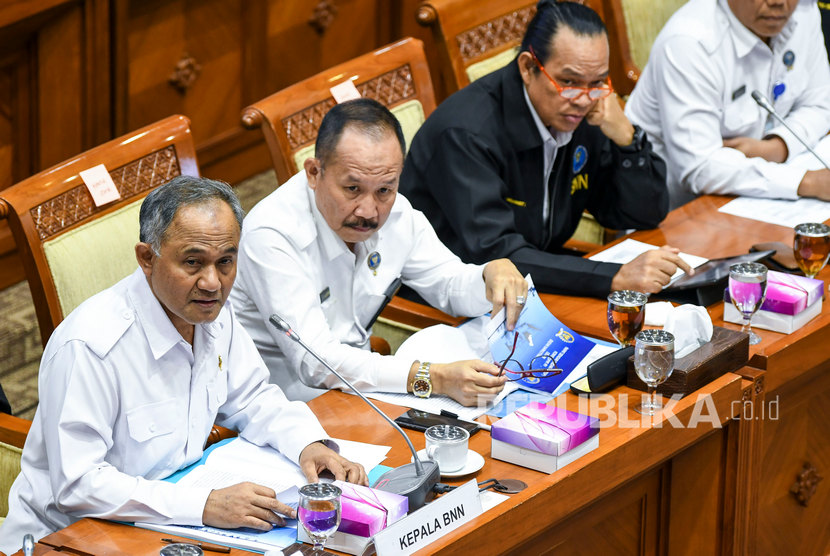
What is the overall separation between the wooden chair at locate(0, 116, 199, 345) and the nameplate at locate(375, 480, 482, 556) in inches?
42.2

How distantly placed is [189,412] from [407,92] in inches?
56.3

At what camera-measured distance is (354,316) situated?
274 cm

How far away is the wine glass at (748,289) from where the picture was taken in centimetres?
249

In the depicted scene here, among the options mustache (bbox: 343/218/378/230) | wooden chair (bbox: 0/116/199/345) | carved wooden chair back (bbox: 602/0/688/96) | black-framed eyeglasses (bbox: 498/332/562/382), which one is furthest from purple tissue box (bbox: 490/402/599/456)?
carved wooden chair back (bbox: 602/0/688/96)

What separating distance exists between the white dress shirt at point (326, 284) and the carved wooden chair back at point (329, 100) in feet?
1.09

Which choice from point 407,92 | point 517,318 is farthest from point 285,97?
point 517,318

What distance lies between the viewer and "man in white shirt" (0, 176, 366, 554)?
6.24 ft

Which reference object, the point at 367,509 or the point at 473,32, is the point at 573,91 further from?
the point at 367,509

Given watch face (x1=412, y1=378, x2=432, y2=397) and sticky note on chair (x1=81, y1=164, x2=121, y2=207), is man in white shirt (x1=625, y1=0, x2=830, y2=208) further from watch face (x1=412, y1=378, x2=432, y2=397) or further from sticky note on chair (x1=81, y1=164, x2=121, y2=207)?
sticky note on chair (x1=81, y1=164, x2=121, y2=207)

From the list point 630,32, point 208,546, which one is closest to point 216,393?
point 208,546

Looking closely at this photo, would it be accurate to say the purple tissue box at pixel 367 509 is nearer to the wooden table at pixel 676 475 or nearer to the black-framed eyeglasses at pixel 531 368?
the wooden table at pixel 676 475

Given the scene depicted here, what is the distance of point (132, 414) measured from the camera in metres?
2.04

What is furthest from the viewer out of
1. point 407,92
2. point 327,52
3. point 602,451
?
point 327,52

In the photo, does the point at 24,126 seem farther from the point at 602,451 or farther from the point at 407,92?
the point at 602,451
